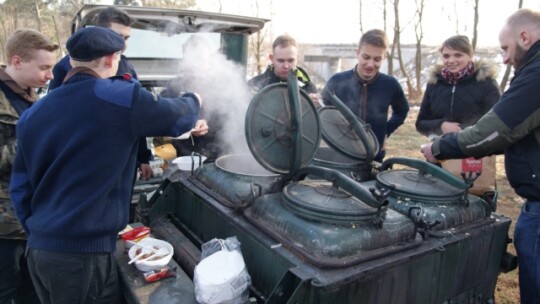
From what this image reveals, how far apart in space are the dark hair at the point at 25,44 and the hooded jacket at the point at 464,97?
10.8 ft

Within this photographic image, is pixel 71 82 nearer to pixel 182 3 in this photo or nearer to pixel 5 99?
pixel 5 99

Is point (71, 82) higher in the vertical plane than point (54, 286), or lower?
higher

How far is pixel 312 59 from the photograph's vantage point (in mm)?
25828

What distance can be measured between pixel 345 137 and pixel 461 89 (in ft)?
4.65

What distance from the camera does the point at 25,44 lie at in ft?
8.51

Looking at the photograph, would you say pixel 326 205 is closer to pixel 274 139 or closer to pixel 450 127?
pixel 274 139

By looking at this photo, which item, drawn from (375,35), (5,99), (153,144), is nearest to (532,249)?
(375,35)

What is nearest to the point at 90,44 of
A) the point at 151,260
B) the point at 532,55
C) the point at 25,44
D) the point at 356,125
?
the point at 25,44

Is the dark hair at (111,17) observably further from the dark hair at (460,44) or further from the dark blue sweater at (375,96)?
the dark hair at (460,44)

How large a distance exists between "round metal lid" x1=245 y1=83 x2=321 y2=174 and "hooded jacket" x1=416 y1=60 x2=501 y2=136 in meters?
1.91

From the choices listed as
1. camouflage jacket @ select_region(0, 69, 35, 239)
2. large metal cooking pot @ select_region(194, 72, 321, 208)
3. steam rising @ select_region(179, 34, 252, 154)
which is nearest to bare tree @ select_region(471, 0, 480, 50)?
steam rising @ select_region(179, 34, 252, 154)

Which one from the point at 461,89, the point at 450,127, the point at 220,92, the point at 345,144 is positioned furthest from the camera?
the point at 220,92

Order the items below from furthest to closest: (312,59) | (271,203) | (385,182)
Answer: (312,59)
(385,182)
(271,203)

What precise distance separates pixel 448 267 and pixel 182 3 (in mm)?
14368
